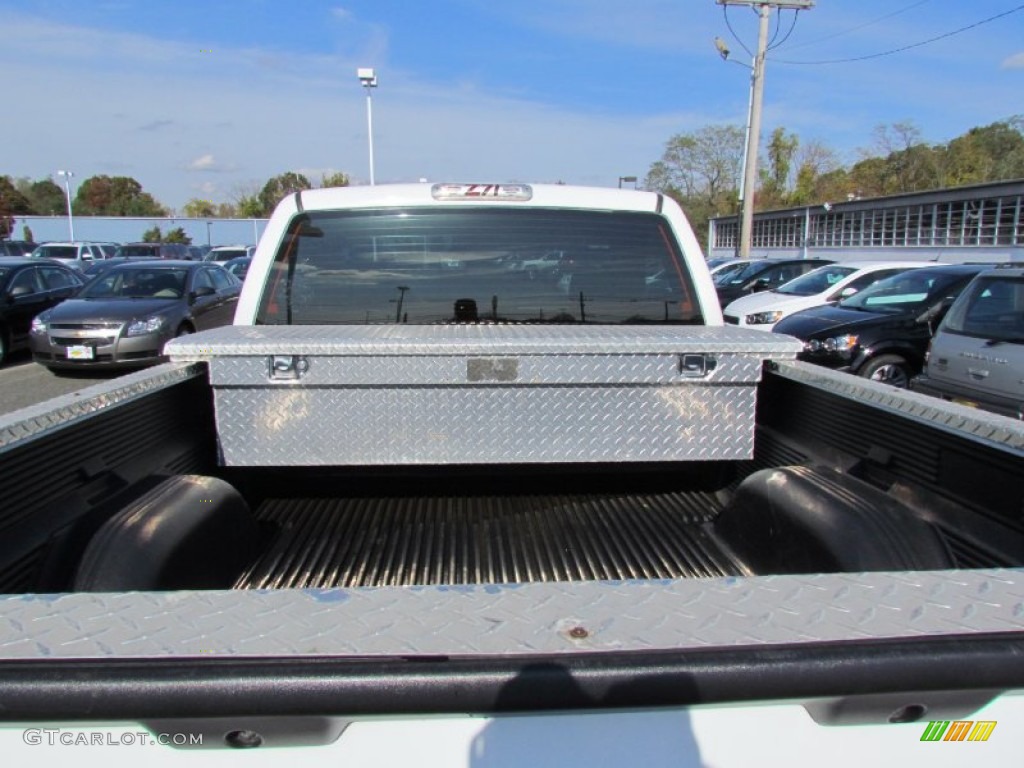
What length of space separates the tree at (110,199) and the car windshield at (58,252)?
75758 mm

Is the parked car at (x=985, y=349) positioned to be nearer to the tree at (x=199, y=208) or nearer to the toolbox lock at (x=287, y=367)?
the toolbox lock at (x=287, y=367)

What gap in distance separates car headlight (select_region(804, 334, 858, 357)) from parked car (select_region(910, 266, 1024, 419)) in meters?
1.44

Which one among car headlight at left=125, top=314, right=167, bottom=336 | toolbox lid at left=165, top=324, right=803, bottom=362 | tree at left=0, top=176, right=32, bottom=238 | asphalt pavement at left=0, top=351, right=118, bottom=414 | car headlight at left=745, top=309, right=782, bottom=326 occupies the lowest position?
asphalt pavement at left=0, top=351, right=118, bottom=414

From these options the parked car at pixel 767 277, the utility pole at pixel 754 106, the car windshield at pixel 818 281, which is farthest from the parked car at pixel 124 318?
the utility pole at pixel 754 106

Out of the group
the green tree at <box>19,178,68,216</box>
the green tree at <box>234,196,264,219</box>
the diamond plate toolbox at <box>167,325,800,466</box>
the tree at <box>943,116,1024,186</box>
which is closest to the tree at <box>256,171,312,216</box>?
the green tree at <box>234,196,264,219</box>

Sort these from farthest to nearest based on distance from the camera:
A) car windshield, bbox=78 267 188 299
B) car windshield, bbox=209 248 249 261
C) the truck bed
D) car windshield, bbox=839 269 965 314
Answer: car windshield, bbox=209 248 249 261
car windshield, bbox=78 267 188 299
car windshield, bbox=839 269 965 314
the truck bed

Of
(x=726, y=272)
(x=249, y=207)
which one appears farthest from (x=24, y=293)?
(x=249, y=207)

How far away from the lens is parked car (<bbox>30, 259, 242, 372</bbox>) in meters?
10.7

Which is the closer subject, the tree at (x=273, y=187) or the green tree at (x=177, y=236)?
the green tree at (x=177, y=236)

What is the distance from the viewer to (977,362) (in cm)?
698

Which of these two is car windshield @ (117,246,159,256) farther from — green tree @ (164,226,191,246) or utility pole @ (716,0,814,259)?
green tree @ (164,226,191,246)

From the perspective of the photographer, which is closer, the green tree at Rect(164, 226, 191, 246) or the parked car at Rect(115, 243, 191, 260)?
the parked car at Rect(115, 243, 191, 260)

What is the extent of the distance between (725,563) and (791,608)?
1.39 metres

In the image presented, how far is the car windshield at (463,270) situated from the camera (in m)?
3.12
